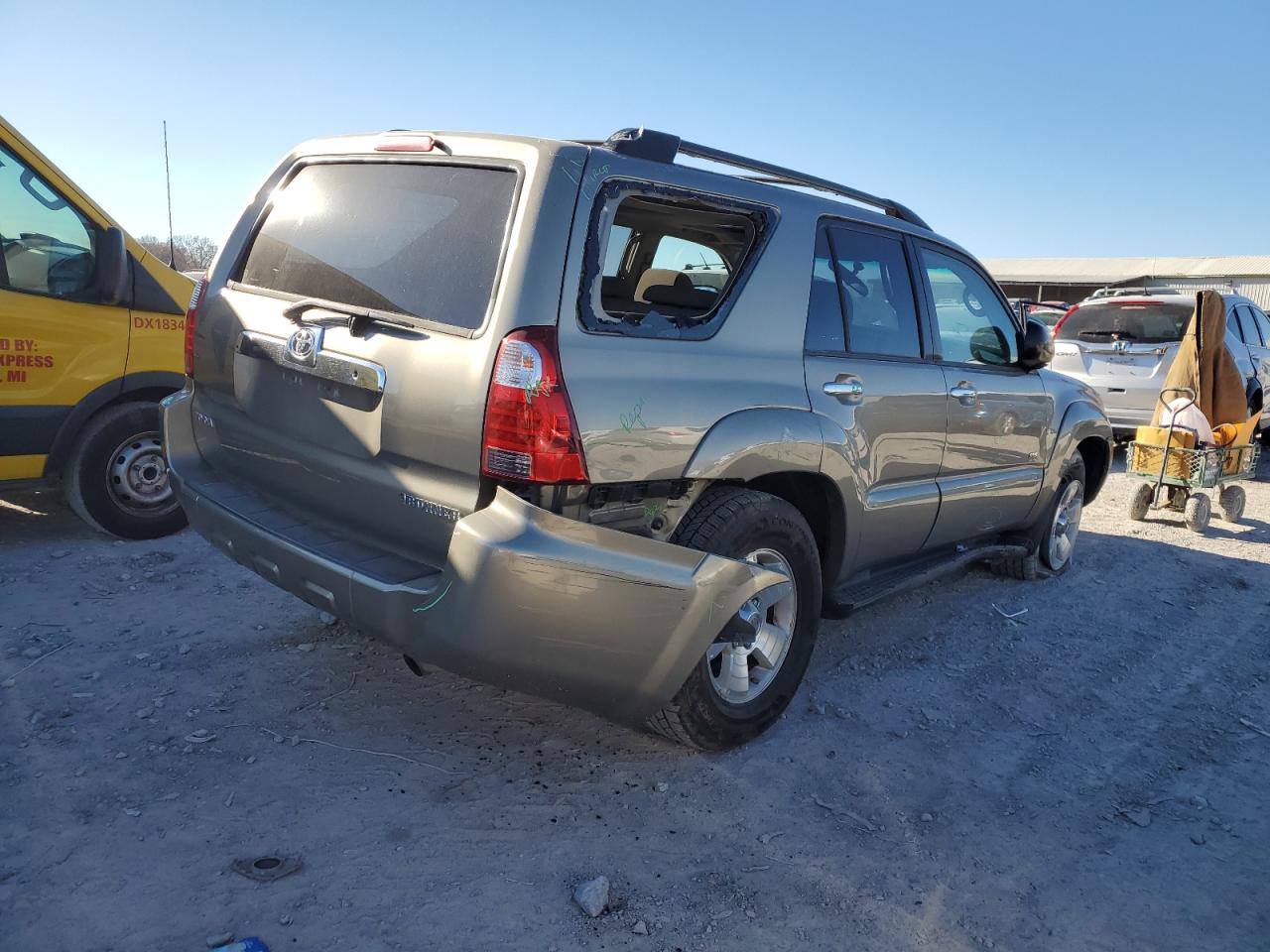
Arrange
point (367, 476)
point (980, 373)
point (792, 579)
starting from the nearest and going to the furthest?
1. point (367, 476)
2. point (792, 579)
3. point (980, 373)

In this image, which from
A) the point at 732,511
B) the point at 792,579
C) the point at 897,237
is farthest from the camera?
the point at 897,237

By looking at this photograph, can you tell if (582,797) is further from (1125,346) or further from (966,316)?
(1125,346)

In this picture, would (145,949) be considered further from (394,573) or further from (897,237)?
(897,237)

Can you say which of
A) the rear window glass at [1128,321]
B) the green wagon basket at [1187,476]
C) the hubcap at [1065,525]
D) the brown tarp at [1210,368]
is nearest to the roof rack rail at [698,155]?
the hubcap at [1065,525]

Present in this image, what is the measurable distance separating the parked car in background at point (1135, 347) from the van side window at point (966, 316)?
499 centimetres

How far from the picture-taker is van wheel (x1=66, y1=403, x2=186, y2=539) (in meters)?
4.93

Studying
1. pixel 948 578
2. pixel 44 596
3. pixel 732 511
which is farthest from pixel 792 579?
pixel 44 596

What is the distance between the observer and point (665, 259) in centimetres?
422

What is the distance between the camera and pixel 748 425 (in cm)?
308

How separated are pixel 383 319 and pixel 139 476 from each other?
312 centimetres

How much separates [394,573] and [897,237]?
2730 millimetres

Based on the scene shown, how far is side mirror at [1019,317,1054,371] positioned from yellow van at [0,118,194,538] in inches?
181

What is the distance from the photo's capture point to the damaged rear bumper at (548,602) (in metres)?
2.50

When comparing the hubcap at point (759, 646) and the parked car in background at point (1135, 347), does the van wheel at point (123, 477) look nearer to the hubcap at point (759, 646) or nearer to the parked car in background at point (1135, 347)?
the hubcap at point (759, 646)
